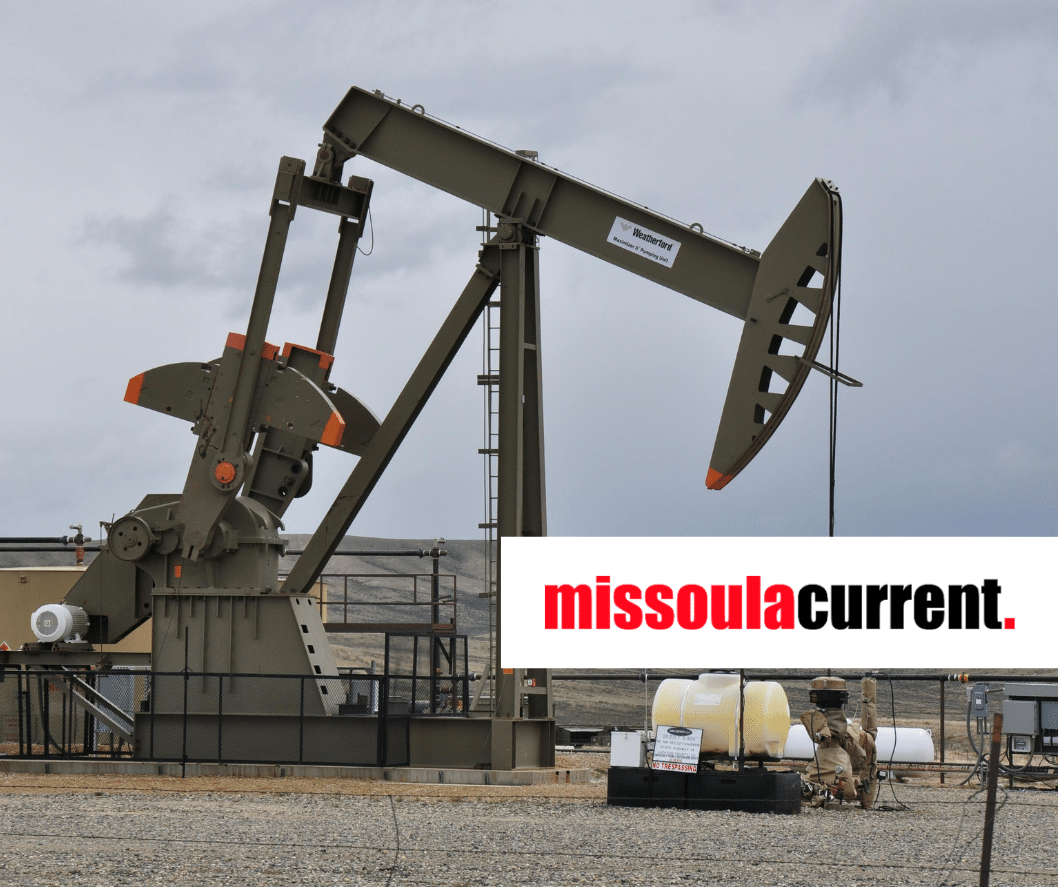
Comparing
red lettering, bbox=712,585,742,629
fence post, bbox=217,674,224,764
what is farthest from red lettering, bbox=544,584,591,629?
fence post, bbox=217,674,224,764

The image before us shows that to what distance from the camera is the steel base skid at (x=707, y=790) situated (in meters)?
11.9

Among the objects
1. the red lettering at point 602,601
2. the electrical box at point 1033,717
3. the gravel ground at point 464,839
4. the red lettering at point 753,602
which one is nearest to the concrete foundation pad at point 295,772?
the gravel ground at point 464,839

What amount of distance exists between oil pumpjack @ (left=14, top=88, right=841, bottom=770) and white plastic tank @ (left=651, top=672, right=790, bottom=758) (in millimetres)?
1974

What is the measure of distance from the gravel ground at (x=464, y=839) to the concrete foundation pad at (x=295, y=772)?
43 cm

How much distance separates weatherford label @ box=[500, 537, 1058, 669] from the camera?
15258 millimetres

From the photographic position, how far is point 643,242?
14.7 metres

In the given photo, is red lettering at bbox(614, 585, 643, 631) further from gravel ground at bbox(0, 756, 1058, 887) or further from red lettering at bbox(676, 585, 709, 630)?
gravel ground at bbox(0, 756, 1058, 887)

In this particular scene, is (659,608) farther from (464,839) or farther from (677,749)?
(464,839)

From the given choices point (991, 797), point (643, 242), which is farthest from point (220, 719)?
point (991, 797)

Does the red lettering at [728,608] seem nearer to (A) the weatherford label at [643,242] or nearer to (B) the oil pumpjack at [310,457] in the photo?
(B) the oil pumpjack at [310,457]

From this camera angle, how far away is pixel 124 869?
8.05 m

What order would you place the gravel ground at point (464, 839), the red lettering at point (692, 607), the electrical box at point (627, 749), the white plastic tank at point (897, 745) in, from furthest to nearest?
the white plastic tank at point (897, 745) < the red lettering at point (692, 607) < the electrical box at point (627, 749) < the gravel ground at point (464, 839)

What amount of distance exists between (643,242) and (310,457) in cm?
454

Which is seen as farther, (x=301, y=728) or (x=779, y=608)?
(x=779, y=608)
